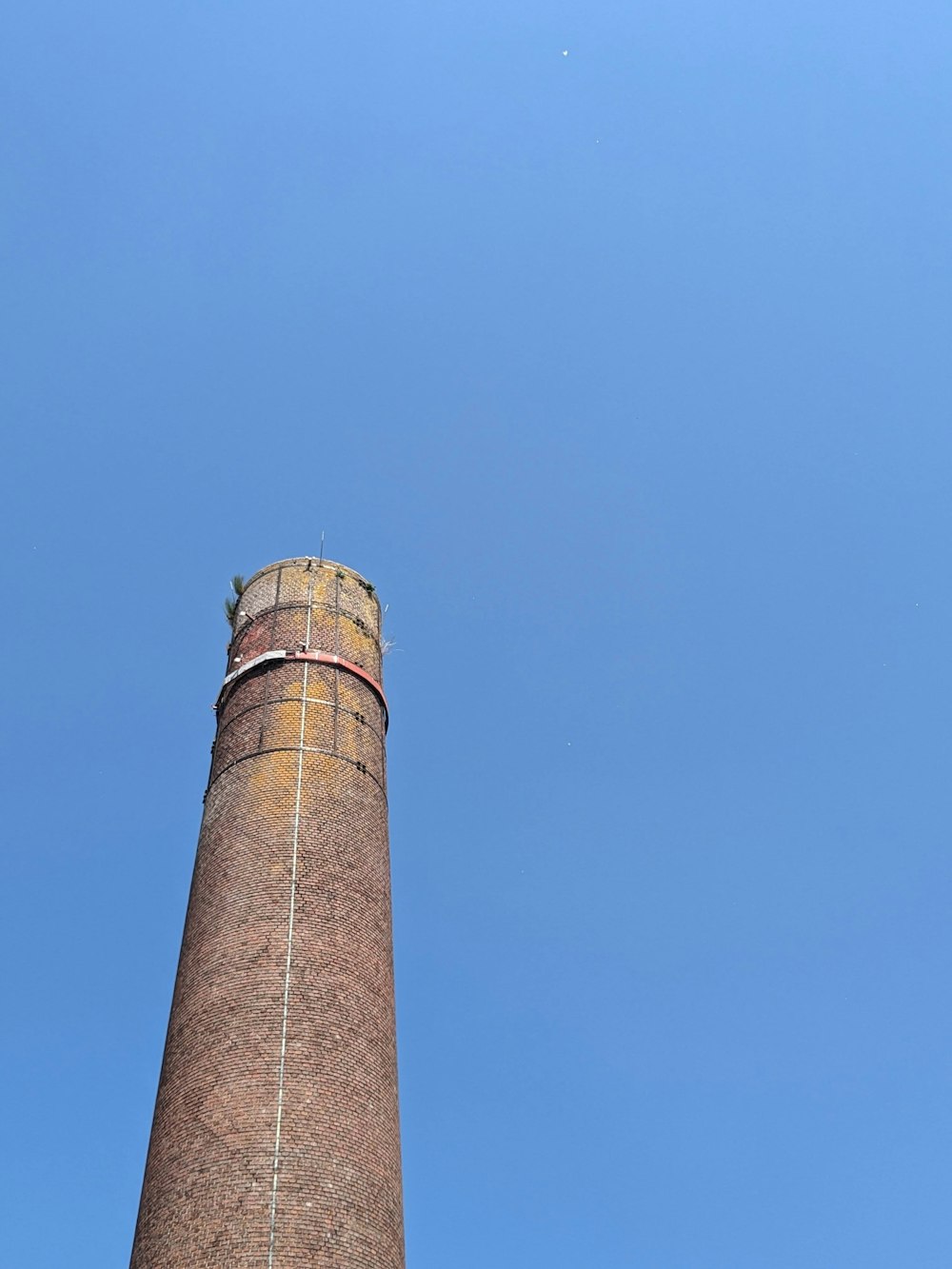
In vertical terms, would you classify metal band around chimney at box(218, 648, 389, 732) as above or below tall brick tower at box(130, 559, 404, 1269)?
above

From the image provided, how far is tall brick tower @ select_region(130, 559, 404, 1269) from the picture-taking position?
13.8 metres

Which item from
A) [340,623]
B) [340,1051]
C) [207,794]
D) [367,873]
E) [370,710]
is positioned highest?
[340,623]

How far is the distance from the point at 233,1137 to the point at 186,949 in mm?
3478

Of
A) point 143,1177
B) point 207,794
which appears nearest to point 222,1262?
point 143,1177

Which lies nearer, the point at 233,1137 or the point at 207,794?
the point at 233,1137

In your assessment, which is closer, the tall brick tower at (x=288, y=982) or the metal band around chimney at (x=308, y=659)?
the tall brick tower at (x=288, y=982)

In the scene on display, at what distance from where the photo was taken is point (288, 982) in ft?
51.4

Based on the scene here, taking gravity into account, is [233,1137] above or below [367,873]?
below

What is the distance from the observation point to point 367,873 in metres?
17.7

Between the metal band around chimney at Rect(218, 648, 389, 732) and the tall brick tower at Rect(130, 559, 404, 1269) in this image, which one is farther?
the metal band around chimney at Rect(218, 648, 389, 732)

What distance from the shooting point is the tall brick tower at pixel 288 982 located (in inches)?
545

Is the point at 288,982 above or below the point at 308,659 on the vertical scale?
below

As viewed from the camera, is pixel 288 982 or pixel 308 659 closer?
pixel 288 982

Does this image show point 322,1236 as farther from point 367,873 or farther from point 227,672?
point 227,672
